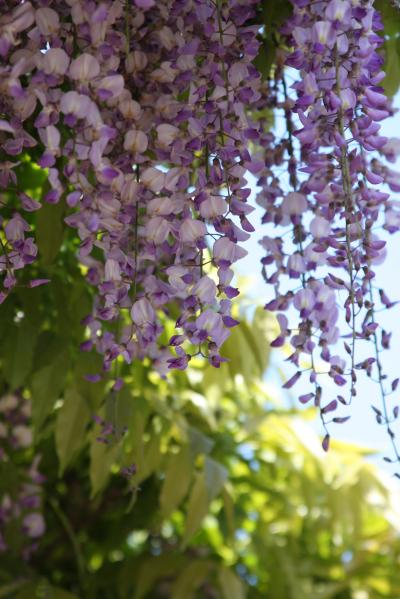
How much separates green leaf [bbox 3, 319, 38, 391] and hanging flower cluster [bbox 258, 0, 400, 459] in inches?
12.0

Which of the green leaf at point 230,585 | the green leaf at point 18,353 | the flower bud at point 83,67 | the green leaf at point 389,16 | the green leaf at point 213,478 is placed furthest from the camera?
the green leaf at point 230,585

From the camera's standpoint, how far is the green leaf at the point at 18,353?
96cm

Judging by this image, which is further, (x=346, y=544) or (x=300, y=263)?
(x=346, y=544)

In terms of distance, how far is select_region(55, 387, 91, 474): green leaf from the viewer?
1.01 meters

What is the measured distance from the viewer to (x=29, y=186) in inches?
41.0

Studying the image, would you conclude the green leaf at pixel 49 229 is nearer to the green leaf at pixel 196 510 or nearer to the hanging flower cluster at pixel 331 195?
the hanging flower cluster at pixel 331 195

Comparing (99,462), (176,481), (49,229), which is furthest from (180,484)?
(49,229)

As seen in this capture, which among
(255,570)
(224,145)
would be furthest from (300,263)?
(255,570)

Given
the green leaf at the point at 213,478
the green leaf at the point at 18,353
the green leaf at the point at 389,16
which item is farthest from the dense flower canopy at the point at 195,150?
the green leaf at the point at 213,478

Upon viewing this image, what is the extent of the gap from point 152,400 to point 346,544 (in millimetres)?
614

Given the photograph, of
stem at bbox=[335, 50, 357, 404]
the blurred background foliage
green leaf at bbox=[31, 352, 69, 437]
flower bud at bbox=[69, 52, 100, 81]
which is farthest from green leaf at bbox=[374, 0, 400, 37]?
green leaf at bbox=[31, 352, 69, 437]

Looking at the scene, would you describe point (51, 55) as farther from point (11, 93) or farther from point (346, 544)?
point (346, 544)

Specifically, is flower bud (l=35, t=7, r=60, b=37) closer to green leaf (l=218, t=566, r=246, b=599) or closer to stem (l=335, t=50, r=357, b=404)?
stem (l=335, t=50, r=357, b=404)

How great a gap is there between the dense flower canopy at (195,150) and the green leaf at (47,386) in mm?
228
